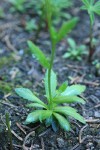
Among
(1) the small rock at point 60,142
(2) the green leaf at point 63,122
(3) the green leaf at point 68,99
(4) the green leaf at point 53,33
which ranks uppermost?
(4) the green leaf at point 53,33

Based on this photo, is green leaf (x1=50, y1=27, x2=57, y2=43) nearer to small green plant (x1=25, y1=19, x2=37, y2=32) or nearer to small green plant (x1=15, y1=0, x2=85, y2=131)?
small green plant (x1=15, y1=0, x2=85, y2=131)

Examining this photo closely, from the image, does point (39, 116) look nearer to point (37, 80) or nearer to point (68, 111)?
point (68, 111)

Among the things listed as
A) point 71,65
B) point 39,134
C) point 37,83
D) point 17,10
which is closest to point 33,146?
point 39,134

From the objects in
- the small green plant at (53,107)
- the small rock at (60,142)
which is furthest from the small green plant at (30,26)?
the small rock at (60,142)

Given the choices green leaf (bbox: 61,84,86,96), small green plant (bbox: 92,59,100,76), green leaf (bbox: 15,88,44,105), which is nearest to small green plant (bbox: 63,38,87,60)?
small green plant (bbox: 92,59,100,76)

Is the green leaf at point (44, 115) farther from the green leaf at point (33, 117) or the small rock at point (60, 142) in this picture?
the small rock at point (60, 142)

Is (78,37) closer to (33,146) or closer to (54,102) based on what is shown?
(54,102)
